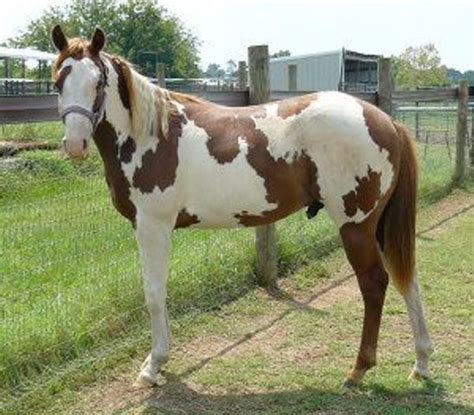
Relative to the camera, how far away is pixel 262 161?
3705mm

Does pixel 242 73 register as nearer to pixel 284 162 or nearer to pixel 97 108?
pixel 284 162

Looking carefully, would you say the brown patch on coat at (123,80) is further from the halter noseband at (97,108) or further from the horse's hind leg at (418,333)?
the horse's hind leg at (418,333)

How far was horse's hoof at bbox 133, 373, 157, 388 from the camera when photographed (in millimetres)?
3801

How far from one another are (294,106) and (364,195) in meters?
0.63

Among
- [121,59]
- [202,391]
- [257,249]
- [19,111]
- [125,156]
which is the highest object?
[121,59]

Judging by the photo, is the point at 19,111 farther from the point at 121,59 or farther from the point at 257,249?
the point at 257,249

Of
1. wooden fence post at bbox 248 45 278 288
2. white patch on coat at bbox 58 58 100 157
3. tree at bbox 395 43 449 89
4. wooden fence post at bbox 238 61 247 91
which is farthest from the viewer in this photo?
tree at bbox 395 43 449 89

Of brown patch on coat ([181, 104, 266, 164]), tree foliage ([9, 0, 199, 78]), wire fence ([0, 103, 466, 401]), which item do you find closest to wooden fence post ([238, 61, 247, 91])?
wire fence ([0, 103, 466, 401])

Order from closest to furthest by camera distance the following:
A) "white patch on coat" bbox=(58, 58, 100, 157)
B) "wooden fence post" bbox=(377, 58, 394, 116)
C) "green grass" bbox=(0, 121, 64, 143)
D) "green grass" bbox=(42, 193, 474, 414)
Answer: "white patch on coat" bbox=(58, 58, 100, 157), "green grass" bbox=(42, 193, 474, 414), "green grass" bbox=(0, 121, 64, 143), "wooden fence post" bbox=(377, 58, 394, 116)

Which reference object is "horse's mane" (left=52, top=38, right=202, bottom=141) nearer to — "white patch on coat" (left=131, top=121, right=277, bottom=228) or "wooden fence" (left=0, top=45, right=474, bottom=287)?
"white patch on coat" (left=131, top=121, right=277, bottom=228)

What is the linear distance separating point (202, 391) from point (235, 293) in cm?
165

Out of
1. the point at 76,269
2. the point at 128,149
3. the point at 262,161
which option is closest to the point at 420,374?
the point at 262,161

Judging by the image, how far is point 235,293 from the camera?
17.6 feet

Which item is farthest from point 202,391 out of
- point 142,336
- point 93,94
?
point 93,94
